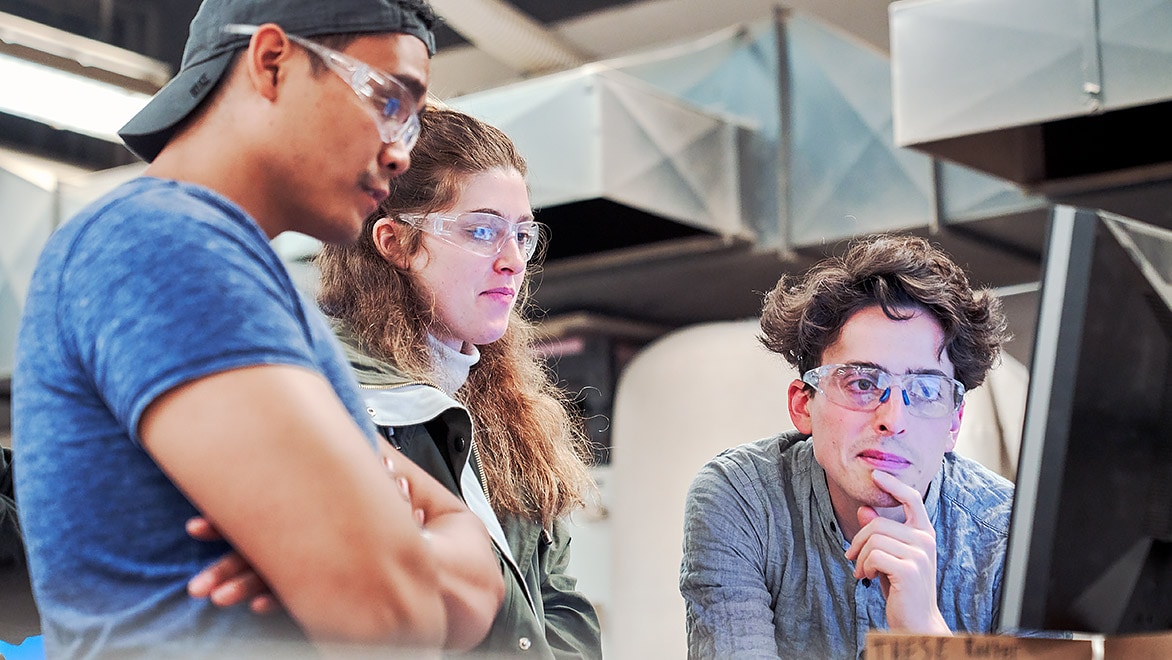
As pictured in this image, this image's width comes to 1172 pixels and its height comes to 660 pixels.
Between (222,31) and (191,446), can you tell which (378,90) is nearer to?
(222,31)

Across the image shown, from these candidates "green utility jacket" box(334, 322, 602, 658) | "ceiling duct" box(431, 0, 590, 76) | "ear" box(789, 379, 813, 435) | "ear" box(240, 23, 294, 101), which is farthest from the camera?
"ceiling duct" box(431, 0, 590, 76)

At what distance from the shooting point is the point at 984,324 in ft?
5.53

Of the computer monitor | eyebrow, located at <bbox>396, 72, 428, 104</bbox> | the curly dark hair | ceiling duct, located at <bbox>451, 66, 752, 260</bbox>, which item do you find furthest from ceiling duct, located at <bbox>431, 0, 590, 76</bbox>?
the computer monitor

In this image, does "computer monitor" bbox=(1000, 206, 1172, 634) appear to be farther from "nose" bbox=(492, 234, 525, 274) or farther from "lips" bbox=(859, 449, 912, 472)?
"nose" bbox=(492, 234, 525, 274)

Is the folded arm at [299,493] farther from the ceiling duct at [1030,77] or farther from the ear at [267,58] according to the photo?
the ceiling duct at [1030,77]

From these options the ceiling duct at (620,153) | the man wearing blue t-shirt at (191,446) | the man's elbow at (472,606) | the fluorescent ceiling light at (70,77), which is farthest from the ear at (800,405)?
the ceiling duct at (620,153)

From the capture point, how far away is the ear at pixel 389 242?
143 cm

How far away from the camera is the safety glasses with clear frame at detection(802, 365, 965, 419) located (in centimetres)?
159

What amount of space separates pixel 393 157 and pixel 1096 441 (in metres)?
0.62

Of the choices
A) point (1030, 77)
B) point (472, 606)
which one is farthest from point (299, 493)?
point (1030, 77)

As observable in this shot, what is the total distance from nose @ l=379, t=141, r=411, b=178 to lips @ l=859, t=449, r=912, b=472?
85cm

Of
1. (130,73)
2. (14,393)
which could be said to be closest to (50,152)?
(130,73)

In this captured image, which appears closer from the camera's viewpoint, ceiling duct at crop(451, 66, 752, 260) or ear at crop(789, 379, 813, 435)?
ear at crop(789, 379, 813, 435)

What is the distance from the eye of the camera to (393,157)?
3.15 ft
